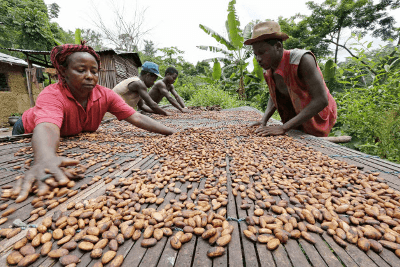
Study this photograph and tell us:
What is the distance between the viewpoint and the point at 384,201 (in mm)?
916

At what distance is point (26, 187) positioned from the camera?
0.98 meters

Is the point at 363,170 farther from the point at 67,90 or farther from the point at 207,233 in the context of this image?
the point at 67,90

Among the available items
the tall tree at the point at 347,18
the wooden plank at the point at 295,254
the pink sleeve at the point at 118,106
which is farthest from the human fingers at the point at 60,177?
the tall tree at the point at 347,18

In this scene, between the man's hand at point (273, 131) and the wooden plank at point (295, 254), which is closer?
the wooden plank at point (295, 254)

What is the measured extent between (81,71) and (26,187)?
1.15 meters

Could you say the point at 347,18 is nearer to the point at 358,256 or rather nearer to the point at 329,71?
the point at 329,71

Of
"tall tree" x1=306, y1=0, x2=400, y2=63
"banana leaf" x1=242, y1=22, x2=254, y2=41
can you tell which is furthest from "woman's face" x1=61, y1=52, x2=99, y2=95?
"tall tree" x1=306, y1=0, x2=400, y2=63

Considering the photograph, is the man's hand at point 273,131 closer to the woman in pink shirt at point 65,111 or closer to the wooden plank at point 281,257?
the woman in pink shirt at point 65,111

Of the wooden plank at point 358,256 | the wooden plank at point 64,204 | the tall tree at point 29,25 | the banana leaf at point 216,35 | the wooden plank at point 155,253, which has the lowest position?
the wooden plank at point 155,253

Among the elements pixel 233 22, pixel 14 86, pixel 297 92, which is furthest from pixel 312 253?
pixel 14 86

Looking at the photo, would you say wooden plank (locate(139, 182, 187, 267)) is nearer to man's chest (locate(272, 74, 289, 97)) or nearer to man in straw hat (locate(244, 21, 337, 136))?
man in straw hat (locate(244, 21, 337, 136))

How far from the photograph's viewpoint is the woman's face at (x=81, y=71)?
1.69 meters

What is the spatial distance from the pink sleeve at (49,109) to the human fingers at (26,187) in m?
0.63

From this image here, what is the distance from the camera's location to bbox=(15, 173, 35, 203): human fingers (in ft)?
3.09
